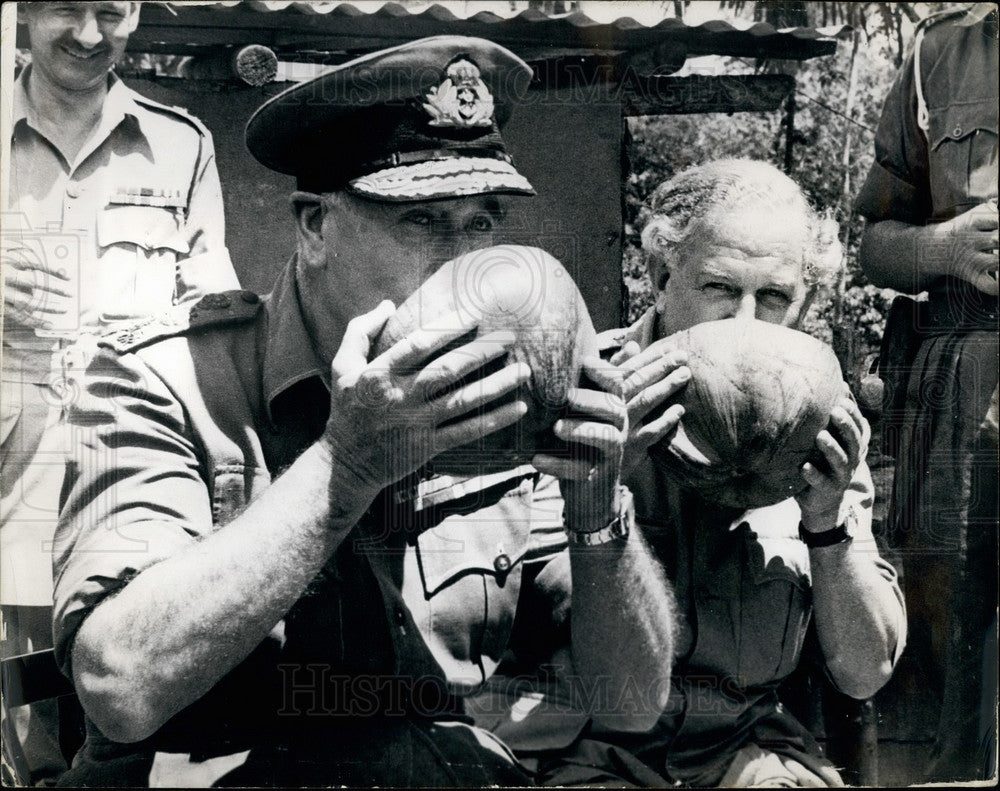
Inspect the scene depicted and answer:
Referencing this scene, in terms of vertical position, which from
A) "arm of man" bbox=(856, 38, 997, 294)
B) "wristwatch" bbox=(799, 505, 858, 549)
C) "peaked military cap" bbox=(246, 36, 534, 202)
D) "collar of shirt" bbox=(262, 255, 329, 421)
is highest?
"peaked military cap" bbox=(246, 36, 534, 202)

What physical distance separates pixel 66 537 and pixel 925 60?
10.9ft

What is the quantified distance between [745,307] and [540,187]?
81cm

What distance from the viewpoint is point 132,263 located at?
4402 mm

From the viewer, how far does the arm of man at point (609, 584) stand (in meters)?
3.91

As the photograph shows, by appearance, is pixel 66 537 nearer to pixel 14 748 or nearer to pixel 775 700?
pixel 14 748

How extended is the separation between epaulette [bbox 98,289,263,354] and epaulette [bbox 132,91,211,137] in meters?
0.58

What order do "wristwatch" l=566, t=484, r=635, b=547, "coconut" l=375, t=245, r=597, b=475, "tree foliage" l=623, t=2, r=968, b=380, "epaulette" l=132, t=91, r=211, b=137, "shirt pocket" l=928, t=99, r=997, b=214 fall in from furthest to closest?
"shirt pocket" l=928, t=99, r=997, b=214 < "tree foliage" l=623, t=2, r=968, b=380 < "epaulette" l=132, t=91, r=211, b=137 < "wristwatch" l=566, t=484, r=635, b=547 < "coconut" l=375, t=245, r=597, b=475

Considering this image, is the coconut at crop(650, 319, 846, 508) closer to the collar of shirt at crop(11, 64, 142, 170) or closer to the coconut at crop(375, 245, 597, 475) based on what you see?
the coconut at crop(375, 245, 597, 475)

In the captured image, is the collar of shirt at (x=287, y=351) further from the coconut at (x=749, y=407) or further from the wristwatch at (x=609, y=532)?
the coconut at (x=749, y=407)

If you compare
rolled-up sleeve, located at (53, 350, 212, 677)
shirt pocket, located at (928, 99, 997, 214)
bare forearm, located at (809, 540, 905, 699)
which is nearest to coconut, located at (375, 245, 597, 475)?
rolled-up sleeve, located at (53, 350, 212, 677)

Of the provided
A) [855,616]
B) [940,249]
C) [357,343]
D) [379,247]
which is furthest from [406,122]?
[855,616]

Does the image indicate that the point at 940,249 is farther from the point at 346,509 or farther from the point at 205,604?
the point at 205,604

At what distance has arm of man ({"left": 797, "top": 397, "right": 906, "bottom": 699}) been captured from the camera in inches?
165

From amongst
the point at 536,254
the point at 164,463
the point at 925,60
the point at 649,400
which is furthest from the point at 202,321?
the point at 925,60
